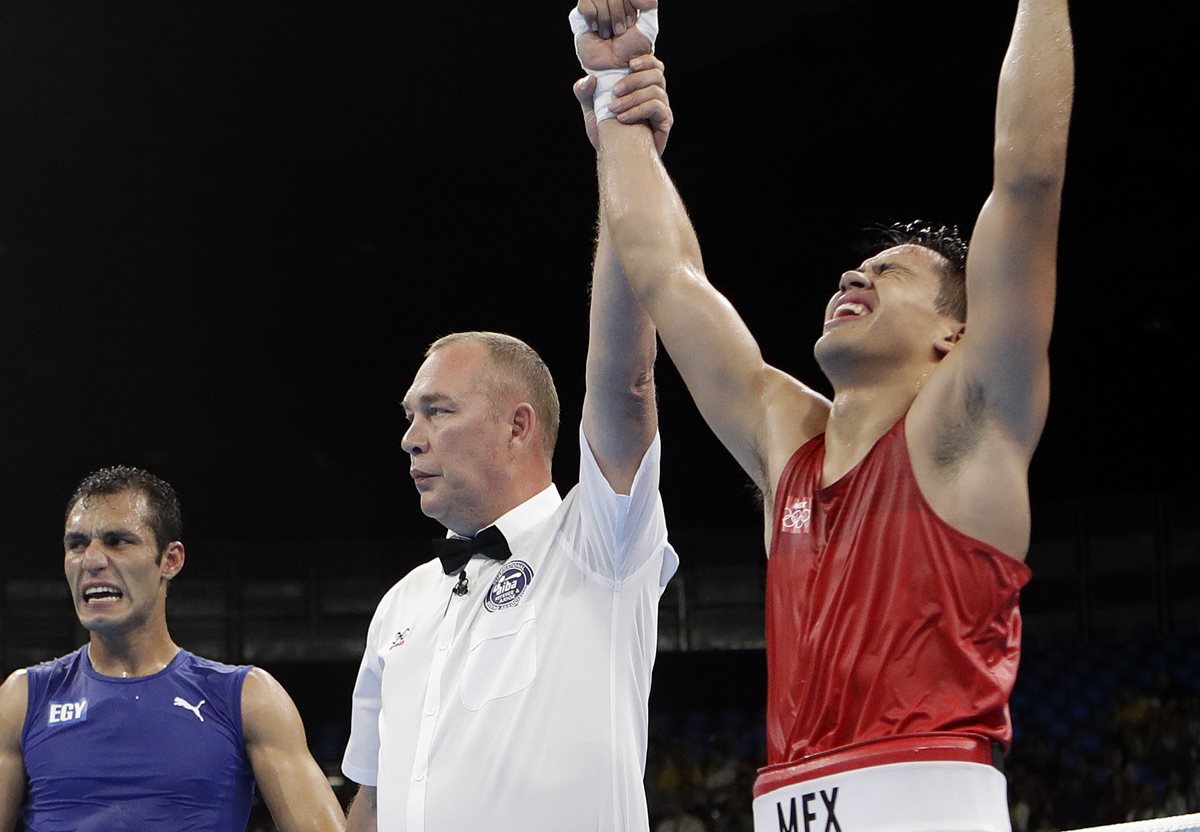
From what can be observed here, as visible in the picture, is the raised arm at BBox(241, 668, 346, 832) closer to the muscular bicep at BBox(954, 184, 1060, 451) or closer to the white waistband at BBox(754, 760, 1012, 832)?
the white waistband at BBox(754, 760, 1012, 832)

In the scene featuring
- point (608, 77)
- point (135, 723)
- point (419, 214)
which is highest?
point (419, 214)

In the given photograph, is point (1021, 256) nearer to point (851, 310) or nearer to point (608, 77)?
point (851, 310)

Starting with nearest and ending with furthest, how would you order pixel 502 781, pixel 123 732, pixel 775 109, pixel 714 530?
pixel 502 781
pixel 123 732
pixel 775 109
pixel 714 530

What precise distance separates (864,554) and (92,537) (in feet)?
8.09

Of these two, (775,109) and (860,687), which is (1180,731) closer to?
(775,109)

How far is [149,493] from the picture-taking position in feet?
12.4

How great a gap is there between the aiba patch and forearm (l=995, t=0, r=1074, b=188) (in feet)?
4.10

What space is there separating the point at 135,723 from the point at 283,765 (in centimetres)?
39

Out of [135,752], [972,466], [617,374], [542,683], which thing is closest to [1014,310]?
[972,466]

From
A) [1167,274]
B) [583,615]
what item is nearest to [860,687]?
[583,615]

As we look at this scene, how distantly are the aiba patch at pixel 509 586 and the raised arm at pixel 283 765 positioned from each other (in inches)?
43.5

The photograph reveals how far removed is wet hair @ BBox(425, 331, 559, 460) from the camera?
9.47 feet

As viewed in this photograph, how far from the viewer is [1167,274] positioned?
1257cm

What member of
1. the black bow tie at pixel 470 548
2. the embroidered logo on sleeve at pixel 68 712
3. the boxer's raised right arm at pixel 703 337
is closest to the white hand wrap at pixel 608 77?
the boxer's raised right arm at pixel 703 337
